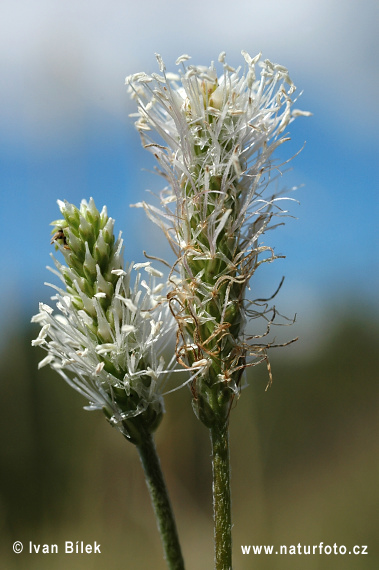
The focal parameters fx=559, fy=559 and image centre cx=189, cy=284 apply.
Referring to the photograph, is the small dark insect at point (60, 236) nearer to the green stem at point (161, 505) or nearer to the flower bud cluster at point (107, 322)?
the flower bud cluster at point (107, 322)

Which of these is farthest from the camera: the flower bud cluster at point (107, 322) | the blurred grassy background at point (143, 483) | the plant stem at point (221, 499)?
the blurred grassy background at point (143, 483)

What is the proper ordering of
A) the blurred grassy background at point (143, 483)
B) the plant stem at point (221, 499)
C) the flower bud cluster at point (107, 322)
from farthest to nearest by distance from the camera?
the blurred grassy background at point (143, 483), the flower bud cluster at point (107, 322), the plant stem at point (221, 499)

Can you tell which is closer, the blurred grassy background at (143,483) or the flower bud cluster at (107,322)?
the flower bud cluster at (107,322)

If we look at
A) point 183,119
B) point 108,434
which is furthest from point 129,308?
point 108,434

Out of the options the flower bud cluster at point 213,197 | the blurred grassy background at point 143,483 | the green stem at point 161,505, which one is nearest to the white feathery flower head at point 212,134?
the flower bud cluster at point 213,197

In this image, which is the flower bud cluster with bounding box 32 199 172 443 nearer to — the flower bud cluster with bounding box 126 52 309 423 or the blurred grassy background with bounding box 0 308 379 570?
the flower bud cluster with bounding box 126 52 309 423

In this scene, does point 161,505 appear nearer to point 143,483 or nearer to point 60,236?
point 60,236
